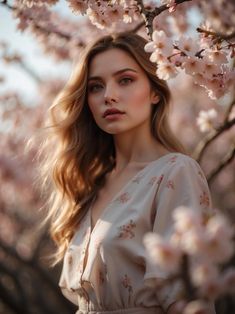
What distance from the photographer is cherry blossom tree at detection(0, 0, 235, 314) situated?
6.37 ft

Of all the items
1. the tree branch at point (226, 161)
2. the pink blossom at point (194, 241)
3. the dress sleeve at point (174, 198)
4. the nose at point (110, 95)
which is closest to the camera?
the pink blossom at point (194, 241)

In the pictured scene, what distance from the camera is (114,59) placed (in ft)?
7.45

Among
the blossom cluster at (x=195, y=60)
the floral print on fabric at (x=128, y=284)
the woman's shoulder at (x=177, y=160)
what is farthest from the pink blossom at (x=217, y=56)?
the floral print on fabric at (x=128, y=284)

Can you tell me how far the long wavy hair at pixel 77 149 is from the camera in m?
2.38

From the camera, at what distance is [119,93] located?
7.13ft

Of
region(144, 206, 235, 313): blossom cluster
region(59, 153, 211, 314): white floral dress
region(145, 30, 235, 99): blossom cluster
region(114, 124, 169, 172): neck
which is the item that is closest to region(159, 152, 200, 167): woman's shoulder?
region(59, 153, 211, 314): white floral dress

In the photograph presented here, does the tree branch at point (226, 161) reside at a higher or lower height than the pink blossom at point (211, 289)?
lower

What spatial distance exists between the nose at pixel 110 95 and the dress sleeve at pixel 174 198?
341 millimetres

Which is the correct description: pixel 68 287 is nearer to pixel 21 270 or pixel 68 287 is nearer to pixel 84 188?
pixel 84 188

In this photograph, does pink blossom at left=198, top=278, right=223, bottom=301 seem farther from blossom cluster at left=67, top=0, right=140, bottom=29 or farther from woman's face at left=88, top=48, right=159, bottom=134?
blossom cluster at left=67, top=0, right=140, bottom=29

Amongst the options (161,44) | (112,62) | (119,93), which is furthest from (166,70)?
(112,62)

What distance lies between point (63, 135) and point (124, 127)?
18.7 inches

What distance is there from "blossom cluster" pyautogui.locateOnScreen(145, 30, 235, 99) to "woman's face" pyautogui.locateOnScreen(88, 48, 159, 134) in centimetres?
27

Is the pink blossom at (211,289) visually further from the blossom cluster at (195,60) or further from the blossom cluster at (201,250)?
the blossom cluster at (195,60)
